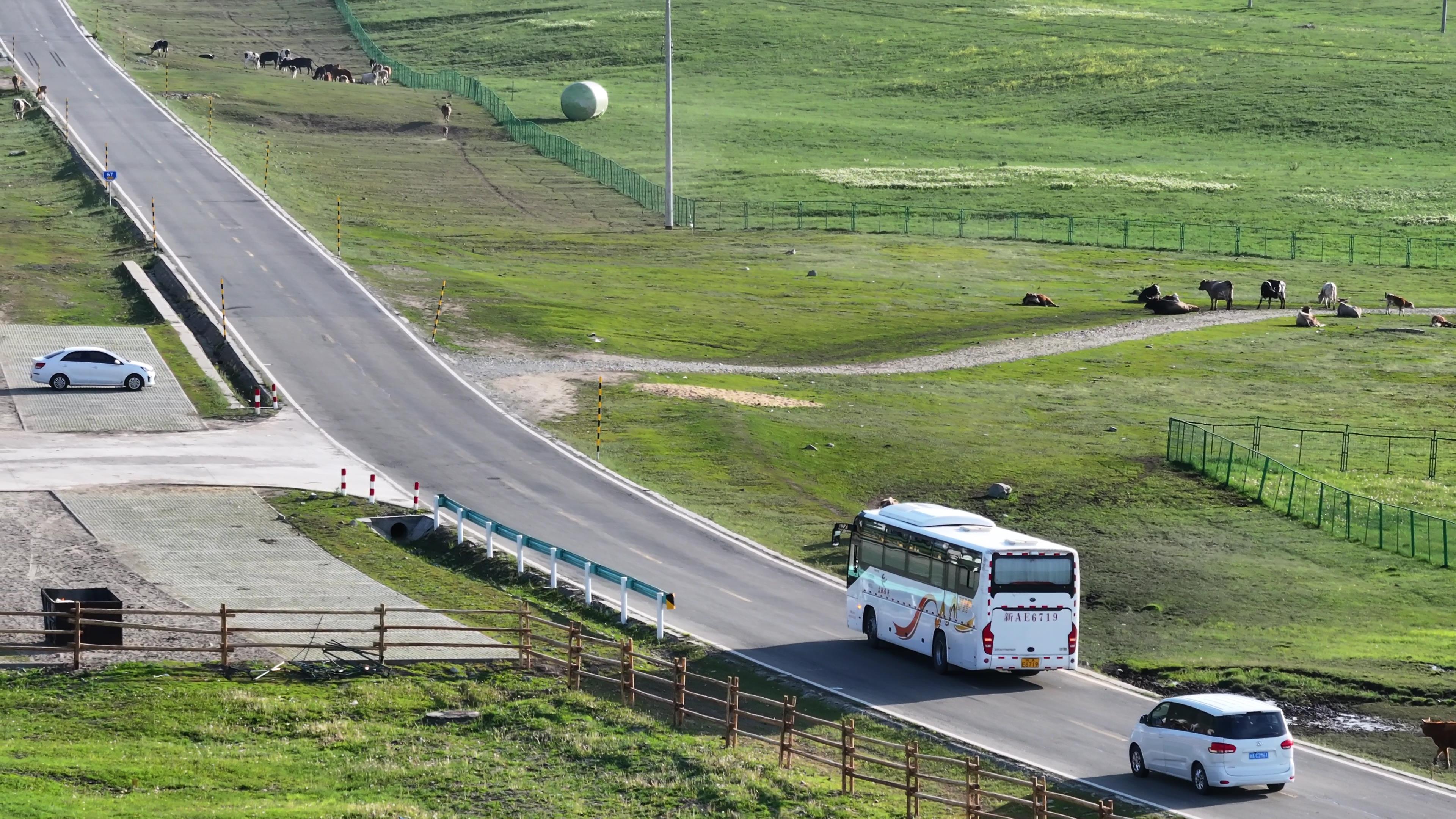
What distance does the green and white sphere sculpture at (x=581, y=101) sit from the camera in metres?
131

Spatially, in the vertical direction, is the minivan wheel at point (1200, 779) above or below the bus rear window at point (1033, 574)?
below

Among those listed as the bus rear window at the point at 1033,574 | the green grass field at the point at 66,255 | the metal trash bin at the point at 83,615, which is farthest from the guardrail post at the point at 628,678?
the green grass field at the point at 66,255

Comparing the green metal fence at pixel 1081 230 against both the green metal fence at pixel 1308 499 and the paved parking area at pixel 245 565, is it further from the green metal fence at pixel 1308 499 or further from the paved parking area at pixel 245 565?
the paved parking area at pixel 245 565

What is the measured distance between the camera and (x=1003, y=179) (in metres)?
117

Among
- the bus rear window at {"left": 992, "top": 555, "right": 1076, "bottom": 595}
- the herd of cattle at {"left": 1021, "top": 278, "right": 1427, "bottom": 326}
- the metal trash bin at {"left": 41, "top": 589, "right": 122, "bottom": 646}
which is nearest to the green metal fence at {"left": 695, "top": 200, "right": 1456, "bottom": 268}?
the herd of cattle at {"left": 1021, "top": 278, "right": 1427, "bottom": 326}

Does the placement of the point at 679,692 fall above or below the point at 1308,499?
below

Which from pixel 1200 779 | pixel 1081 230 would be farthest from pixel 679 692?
pixel 1081 230

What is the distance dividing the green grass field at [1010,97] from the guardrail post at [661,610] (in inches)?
2853

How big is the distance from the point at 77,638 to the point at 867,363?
42473mm

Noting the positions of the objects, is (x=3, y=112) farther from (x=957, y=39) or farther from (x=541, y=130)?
(x=957, y=39)

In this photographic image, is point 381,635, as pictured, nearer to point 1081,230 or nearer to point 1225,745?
point 1225,745

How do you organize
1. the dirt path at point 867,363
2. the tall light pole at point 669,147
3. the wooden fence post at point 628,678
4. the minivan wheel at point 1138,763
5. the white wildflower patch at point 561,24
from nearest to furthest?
the minivan wheel at point 1138,763, the wooden fence post at point 628,678, the dirt path at point 867,363, the tall light pole at point 669,147, the white wildflower patch at point 561,24

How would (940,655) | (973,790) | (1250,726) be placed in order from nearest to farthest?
(973,790) < (1250,726) < (940,655)

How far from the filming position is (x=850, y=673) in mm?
37344
